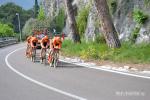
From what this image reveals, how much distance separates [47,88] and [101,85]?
169 centimetres

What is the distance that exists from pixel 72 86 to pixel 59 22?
7192 cm

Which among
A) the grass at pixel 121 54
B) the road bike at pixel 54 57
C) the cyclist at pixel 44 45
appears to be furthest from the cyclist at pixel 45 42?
the road bike at pixel 54 57

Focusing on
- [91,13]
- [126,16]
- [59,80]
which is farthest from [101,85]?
[91,13]

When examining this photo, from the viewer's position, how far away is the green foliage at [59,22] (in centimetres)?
8436

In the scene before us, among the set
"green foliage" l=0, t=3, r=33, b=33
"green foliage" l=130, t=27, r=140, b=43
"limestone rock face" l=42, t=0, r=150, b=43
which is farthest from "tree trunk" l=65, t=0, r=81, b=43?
"green foliage" l=0, t=3, r=33, b=33

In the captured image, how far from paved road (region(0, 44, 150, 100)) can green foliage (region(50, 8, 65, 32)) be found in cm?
6670

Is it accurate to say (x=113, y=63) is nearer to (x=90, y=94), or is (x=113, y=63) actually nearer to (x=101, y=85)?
(x=101, y=85)

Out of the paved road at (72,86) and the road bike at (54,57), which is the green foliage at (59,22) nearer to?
the road bike at (54,57)

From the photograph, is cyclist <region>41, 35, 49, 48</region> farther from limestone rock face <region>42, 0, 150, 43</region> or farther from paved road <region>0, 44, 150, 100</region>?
limestone rock face <region>42, 0, 150, 43</region>

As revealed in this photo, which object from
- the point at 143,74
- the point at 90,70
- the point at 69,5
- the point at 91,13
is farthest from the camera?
the point at 91,13

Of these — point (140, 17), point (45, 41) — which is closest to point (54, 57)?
point (45, 41)

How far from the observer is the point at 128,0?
2712 centimetres

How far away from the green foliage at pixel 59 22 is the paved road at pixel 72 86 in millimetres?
66700

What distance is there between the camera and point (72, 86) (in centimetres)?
1345
